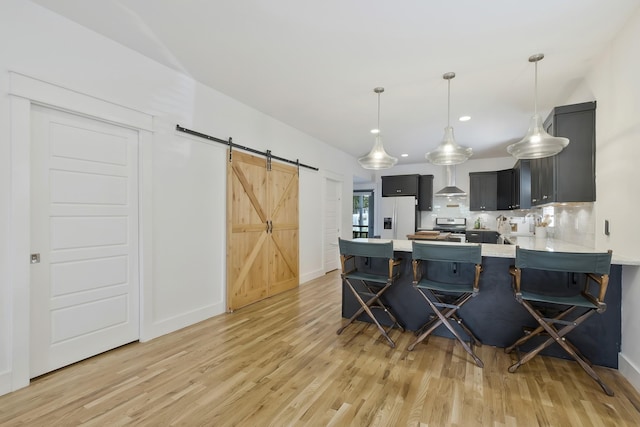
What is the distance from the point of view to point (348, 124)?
499 cm

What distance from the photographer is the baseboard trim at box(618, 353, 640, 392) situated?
2.19 meters

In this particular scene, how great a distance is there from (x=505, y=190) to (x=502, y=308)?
517cm

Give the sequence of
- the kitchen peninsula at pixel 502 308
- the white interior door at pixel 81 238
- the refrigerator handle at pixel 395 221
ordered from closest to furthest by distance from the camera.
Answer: the white interior door at pixel 81 238, the kitchen peninsula at pixel 502 308, the refrigerator handle at pixel 395 221

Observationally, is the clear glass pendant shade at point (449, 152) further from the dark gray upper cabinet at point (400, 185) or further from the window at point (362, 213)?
the window at point (362, 213)

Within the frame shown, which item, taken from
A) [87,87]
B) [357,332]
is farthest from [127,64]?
[357,332]

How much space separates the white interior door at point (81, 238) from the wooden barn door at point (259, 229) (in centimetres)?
123

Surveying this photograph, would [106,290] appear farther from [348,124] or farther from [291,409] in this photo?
[348,124]

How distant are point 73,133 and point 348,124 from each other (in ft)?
12.0

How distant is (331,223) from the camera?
6520 millimetres

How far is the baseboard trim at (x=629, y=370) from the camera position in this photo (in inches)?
86.2

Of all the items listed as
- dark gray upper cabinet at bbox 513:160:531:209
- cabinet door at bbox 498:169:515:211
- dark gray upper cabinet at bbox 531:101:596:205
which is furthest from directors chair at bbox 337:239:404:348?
cabinet door at bbox 498:169:515:211

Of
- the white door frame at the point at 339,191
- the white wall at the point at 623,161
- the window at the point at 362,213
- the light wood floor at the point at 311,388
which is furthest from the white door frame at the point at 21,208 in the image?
the window at the point at 362,213

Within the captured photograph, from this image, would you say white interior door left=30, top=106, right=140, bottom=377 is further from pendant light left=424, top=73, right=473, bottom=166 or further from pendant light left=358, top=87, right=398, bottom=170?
pendant light left=424, top=73, right=473, bottom=166

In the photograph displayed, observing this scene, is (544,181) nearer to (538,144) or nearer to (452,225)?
(538,144)
